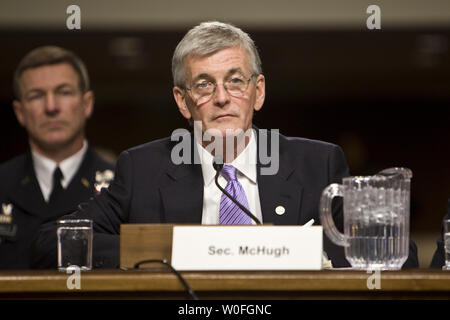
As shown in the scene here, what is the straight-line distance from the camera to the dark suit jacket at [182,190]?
89.2 inches

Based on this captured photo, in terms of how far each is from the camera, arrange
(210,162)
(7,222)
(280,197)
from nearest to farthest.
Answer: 1. (280,197)
2. (210,162)
3. (7,222)

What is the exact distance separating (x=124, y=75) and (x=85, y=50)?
972 mm

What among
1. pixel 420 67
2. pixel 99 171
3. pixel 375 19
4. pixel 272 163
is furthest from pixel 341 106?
pixel 272 163

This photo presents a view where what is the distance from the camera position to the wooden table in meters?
1.42

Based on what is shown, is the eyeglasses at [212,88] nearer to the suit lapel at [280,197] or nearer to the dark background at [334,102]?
the suit lapel at [280,197]

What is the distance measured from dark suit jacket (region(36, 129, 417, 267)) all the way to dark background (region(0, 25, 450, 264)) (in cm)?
347

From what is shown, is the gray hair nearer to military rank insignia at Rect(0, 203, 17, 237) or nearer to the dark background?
military rank insignia at Rect(0, 203, 17, 237)

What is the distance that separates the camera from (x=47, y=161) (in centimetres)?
377

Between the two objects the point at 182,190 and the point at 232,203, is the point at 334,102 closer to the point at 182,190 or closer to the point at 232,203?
the point at 182,190

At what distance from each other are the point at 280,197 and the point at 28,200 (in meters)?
1.68

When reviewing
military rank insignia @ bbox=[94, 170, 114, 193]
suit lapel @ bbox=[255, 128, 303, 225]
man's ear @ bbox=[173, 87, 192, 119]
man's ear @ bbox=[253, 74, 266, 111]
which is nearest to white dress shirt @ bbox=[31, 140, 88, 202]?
military rank insignia @ bbox=[94, 170, 114, 193]

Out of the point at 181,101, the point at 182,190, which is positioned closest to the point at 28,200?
the point at 181,101

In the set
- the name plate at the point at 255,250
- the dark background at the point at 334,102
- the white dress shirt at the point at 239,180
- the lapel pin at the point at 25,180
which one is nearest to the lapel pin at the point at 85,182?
the lapel pin at the point at 25,180

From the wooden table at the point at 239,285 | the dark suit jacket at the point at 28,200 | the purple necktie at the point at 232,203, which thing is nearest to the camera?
the wooden table at the point at 239,285
